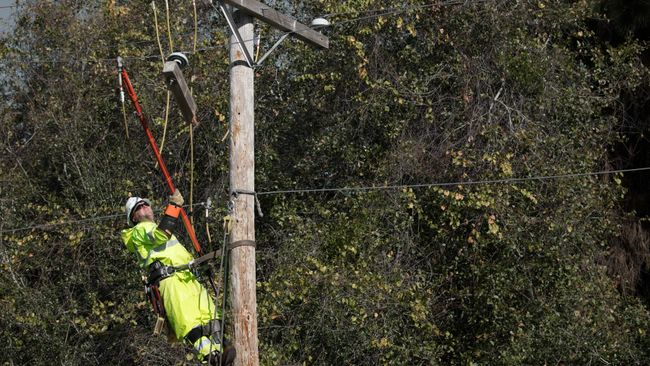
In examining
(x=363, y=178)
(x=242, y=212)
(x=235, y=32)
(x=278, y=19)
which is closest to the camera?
(x=242, y=212)

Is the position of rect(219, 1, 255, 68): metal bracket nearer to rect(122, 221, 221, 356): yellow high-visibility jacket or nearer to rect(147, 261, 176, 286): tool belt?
rect(122, 221, 221, 356): yellow high-visibility jacket

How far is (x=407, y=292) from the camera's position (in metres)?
12.8

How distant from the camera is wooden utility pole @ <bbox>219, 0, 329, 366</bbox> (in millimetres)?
8086

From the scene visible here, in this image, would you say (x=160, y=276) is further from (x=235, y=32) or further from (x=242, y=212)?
(x=235, y=32)

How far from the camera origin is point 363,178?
13977mm

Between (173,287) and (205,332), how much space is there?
1.52ft

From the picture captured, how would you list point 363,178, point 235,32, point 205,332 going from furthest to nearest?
point 363,178 → point 235,32 → point 205,332

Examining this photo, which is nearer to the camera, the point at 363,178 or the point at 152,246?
the point at 152,246

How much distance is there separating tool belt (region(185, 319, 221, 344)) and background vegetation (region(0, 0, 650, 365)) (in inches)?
159

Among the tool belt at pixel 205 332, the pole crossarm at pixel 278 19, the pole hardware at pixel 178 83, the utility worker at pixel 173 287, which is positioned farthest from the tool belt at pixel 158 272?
the pole crossarm at pixel 278 19

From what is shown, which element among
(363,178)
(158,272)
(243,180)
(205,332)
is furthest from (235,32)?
(363,178)

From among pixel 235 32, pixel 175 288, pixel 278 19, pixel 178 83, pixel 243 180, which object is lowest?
pixel 175 288

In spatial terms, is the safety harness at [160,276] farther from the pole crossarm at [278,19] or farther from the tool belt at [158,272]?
the pole crossarm at [278,19]

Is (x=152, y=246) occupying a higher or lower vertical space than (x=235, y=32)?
lower
